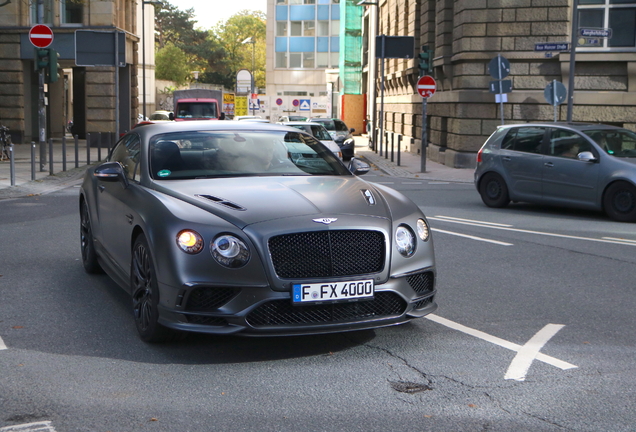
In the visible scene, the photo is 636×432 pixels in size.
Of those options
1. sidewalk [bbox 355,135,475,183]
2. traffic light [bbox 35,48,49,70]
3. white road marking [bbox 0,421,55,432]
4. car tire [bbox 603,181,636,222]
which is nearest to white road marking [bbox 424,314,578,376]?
white road marking [bbox 0,421,55,432]

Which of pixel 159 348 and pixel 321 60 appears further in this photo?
pixel 321 60

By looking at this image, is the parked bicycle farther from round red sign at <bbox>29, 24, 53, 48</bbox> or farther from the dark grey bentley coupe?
the dark grey bentley coupe

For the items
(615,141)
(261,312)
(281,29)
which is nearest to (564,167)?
(615,141)

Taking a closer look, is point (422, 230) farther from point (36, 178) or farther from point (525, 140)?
point (36, 178)

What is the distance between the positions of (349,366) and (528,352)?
1.19m

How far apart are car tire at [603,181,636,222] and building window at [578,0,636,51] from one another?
12.3m

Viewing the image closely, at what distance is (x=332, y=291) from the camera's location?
5.14 metres

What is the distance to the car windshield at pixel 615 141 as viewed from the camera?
1344 centimetres

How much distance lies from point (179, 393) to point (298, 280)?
3.18 feet

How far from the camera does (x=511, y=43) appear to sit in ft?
82.2

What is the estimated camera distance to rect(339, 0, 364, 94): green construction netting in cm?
6356

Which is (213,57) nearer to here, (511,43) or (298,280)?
(511,43)

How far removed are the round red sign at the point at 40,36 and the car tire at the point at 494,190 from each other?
1118 centimetres

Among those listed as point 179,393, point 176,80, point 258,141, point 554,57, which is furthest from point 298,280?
point 176,80
